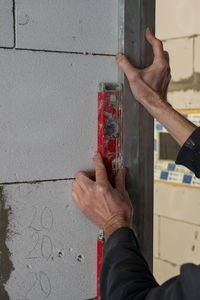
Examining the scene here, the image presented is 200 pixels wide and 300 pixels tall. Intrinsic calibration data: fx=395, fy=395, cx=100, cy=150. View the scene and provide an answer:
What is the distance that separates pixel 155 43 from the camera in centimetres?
147

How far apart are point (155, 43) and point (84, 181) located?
1.89 feet

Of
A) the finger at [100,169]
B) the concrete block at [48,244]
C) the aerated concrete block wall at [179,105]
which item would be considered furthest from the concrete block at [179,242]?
the finger at [100,169]

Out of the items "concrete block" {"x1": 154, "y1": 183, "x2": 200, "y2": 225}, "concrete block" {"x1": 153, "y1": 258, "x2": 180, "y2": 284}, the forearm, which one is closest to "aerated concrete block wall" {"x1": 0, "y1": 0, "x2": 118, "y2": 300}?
the forearm

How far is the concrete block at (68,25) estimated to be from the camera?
1.29 meters

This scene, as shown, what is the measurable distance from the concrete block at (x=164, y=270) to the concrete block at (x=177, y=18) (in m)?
2.11

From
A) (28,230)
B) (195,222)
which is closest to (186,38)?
(195,222)

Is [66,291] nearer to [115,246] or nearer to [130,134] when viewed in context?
[115,246]

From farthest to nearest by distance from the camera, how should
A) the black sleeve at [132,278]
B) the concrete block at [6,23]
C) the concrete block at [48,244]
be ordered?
the concrete block at [48,244] → the concrete block at [6,23] → the black sleeve at [132,278]

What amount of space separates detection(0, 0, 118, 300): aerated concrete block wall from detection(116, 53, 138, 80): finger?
34mm

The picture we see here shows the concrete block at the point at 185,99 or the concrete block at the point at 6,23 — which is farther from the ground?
the concrete block at the point at 6,23

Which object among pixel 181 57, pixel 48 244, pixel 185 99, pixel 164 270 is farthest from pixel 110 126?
pixel 164 270

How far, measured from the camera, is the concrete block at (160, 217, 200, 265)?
3.47 m

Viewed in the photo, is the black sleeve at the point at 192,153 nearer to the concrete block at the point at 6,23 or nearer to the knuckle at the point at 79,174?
the knuckle at the point at 79,174

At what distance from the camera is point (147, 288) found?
1.14 meters
